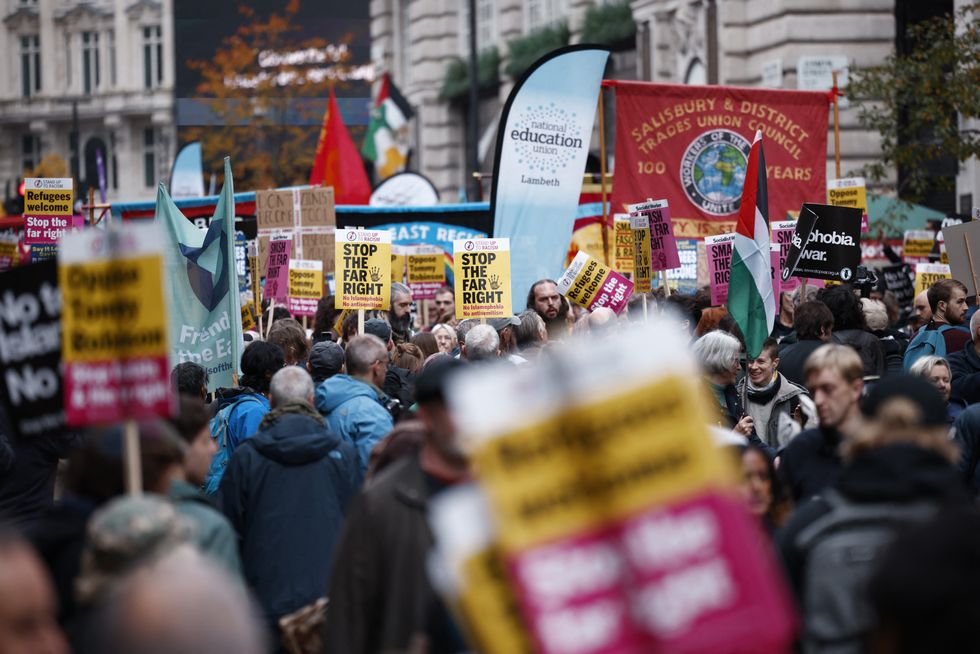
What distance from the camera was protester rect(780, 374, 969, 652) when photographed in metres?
3.90

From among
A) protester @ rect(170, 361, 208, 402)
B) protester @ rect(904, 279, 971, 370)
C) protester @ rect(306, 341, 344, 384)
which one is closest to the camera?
protester @ rect(170, 361, 208, 402)

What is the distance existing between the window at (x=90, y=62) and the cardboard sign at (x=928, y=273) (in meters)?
72.7

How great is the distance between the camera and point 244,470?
6.65 m

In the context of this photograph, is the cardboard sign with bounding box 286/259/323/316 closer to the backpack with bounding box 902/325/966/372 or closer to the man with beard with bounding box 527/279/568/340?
the man with beard with bounding box 527/279/568/340

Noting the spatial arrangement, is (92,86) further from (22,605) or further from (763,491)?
(22,605)

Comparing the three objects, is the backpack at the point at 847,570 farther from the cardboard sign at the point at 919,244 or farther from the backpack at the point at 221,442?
the cardboard sign at the point at 919,244

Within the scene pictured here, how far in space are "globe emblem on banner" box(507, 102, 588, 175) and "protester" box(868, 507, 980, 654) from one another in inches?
409

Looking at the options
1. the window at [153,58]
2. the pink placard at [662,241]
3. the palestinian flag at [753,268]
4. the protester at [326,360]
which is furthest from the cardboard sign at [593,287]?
the window at [153,58]

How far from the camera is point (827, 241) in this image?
1139 centimetres

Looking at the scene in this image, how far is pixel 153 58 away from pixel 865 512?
8047 cm

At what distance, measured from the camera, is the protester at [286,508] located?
21.6 ft

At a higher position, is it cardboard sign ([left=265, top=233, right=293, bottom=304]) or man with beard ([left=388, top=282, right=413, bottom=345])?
cardboard sign ([left=265, top=233, right=293, bottom=304])

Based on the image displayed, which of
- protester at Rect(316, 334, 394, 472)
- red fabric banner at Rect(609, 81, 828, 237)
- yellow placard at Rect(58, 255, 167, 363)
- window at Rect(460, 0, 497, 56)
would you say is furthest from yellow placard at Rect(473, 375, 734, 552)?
window at Rect(460, 0, 497, 56)

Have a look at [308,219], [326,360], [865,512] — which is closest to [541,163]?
[308,219]
